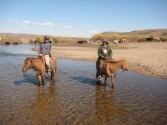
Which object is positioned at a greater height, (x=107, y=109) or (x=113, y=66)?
(x=113, y=66)

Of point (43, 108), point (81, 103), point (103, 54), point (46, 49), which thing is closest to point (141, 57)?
point (103, 54)

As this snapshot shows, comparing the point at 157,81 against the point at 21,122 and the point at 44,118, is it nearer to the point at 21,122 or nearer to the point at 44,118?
the point at 44,118

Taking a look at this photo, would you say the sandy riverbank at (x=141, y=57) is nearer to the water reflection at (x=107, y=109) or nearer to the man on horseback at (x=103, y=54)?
the man on horseback at (x=103, y=54)

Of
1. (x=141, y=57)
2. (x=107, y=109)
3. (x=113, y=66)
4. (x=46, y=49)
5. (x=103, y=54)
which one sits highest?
(x=46, y=49)

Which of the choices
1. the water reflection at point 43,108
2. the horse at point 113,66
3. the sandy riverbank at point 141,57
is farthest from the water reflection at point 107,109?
the sandy riverbank at point 141,57

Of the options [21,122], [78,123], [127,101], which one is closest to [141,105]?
[127,101]

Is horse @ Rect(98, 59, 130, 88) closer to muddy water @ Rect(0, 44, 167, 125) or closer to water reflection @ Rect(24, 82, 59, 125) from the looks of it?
muddy water @ Rect(0, 44, 167, 125)

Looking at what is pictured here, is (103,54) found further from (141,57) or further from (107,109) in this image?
(141,57)

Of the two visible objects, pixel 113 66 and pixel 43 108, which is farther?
Result: pixel 113 66

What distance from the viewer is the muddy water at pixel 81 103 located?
5.76 m

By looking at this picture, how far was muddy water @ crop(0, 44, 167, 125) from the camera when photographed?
227 inches

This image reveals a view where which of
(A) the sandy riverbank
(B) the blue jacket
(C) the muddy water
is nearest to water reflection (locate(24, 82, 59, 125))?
(C) the muddy water

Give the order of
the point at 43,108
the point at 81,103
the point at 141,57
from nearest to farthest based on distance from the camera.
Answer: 1. the point at 43,108
2. the point at 81,103
3. the point at 141,57

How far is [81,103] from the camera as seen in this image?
23.8ft
